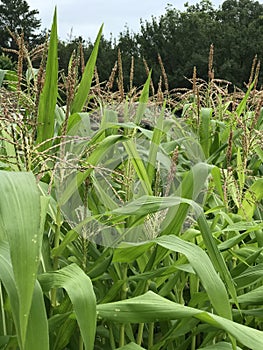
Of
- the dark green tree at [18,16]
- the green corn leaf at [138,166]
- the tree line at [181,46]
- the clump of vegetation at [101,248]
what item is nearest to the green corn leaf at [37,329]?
the clump of vegetation at [101,248]

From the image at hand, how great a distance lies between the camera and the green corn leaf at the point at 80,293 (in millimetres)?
703

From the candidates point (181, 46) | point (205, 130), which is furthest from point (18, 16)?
point (205, 130)

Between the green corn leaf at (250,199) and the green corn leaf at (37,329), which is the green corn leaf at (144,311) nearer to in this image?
the green corn leaf at (37,329)

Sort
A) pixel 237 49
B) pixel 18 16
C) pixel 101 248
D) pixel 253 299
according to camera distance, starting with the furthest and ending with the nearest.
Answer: pixel 18 16 → pixel 237 49 → pixel 101 248 → pixel 253 299

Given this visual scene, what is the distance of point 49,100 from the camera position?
1.12 m

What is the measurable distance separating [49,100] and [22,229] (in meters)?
0.55

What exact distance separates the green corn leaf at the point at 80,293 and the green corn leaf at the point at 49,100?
0.36 m

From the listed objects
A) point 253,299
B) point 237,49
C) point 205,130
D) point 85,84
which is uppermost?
point 237,49

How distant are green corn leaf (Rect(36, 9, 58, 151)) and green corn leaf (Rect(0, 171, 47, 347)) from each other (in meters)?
0.45

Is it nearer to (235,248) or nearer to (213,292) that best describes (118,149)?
(235,248)

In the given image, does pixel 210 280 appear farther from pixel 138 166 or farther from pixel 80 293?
pixel 138 166

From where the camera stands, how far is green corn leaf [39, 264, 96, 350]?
2.31 feet

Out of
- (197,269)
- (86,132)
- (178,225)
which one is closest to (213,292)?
(197,269)

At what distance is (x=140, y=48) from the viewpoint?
24438 mm
